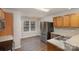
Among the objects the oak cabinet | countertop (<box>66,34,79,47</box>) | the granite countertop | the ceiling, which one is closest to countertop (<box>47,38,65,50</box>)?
countertop (<box>66,34,79,47</box>)

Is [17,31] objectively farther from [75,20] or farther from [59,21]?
[75,20]

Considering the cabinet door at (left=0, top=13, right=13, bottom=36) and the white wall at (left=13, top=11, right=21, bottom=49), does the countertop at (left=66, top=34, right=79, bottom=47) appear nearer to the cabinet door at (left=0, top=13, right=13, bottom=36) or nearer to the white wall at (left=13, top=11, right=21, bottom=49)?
the white wall at (left=13, top=11, right=21, bottom=49)

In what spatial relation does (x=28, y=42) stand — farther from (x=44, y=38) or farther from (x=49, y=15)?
(x=49, y=15)

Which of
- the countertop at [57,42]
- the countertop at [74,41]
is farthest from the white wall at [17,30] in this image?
the countertop at [74,41]

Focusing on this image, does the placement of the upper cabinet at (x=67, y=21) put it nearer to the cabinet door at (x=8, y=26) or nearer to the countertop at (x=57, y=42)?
the countertop at (x=57, y=42)

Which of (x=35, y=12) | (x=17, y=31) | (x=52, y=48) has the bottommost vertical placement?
(x=52, y=48)

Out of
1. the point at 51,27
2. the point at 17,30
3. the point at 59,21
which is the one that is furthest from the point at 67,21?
the point at 17,30

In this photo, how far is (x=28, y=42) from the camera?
124cm

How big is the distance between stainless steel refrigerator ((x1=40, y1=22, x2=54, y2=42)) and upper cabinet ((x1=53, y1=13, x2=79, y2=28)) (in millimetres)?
89

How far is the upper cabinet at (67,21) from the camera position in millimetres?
1116

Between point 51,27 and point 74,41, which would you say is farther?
point 51,27

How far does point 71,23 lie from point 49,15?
1.12ft

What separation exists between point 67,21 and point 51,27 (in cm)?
26

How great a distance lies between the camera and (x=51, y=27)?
1.22 meters
